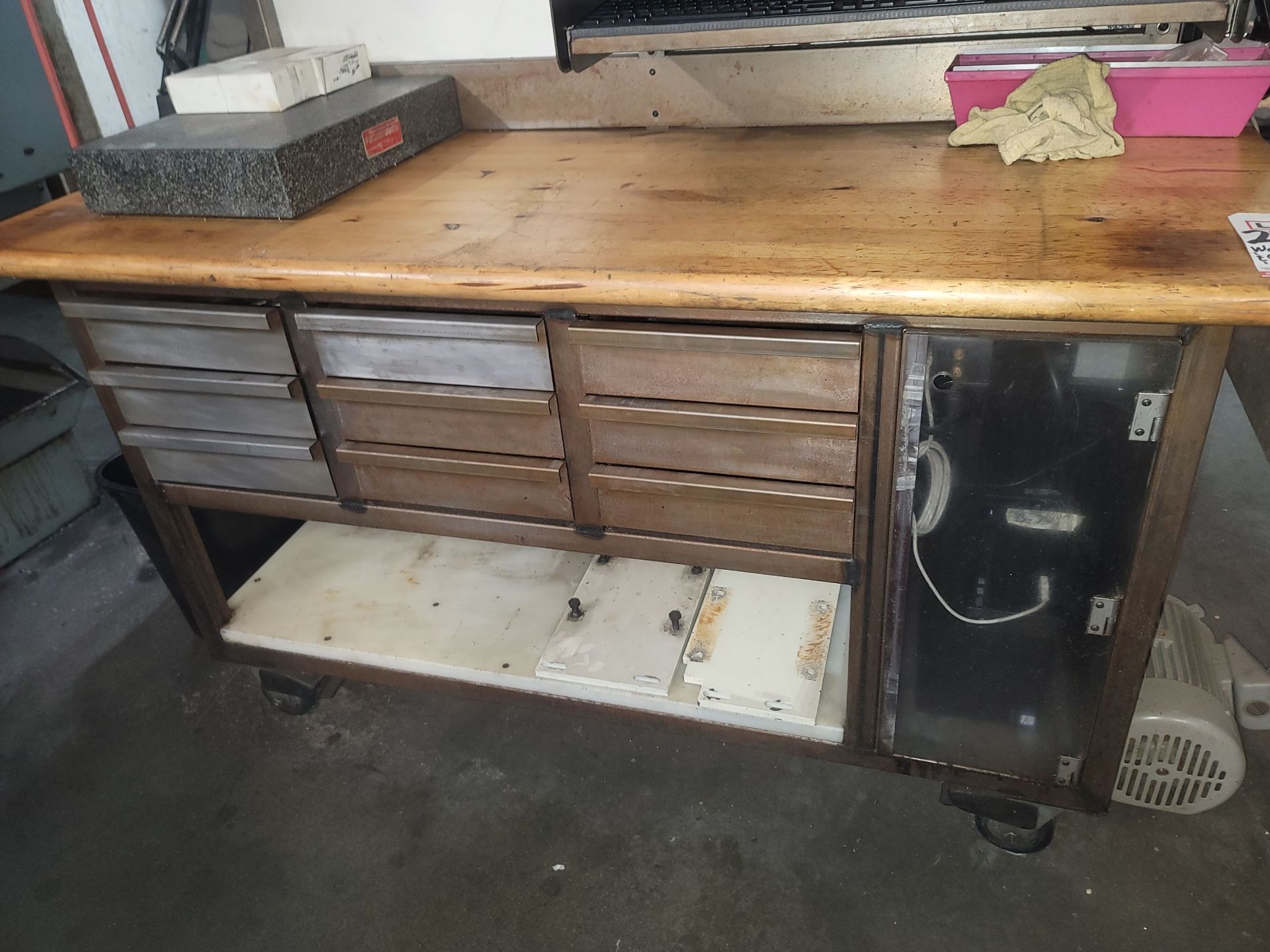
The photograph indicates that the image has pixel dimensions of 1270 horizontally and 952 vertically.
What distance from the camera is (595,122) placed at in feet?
5.50

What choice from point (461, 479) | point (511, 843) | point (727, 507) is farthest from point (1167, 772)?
point (461, 479)

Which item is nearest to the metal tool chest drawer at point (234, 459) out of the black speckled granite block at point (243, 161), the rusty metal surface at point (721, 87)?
the black speckled granite block at point (243, 161)

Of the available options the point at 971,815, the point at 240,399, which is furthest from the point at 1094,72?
the point at 240,399

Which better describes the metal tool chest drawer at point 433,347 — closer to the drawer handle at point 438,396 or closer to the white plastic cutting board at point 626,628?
the drawer handle at point 438,396

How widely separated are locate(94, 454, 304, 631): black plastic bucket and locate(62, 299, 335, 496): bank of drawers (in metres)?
0.28

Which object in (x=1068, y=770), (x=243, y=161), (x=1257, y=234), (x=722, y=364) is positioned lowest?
(x=1068, y=770)

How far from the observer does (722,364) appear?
1131 millimetres

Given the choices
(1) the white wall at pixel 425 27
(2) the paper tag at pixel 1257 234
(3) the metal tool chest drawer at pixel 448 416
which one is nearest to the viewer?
(2) the paper tag at pixel 1257 234

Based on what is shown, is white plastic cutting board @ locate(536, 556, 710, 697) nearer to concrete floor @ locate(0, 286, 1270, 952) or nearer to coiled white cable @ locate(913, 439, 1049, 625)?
concrete floor @ locate(0, 286, 1270, 952)

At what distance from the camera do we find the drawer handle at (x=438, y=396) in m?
1.24

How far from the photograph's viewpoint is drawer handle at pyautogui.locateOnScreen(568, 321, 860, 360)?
107cm

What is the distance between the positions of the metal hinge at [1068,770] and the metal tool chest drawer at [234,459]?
1173 mm

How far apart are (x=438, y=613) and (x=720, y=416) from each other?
811 millimetres

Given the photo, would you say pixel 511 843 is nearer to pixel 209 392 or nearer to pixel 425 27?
pixel 209 392
